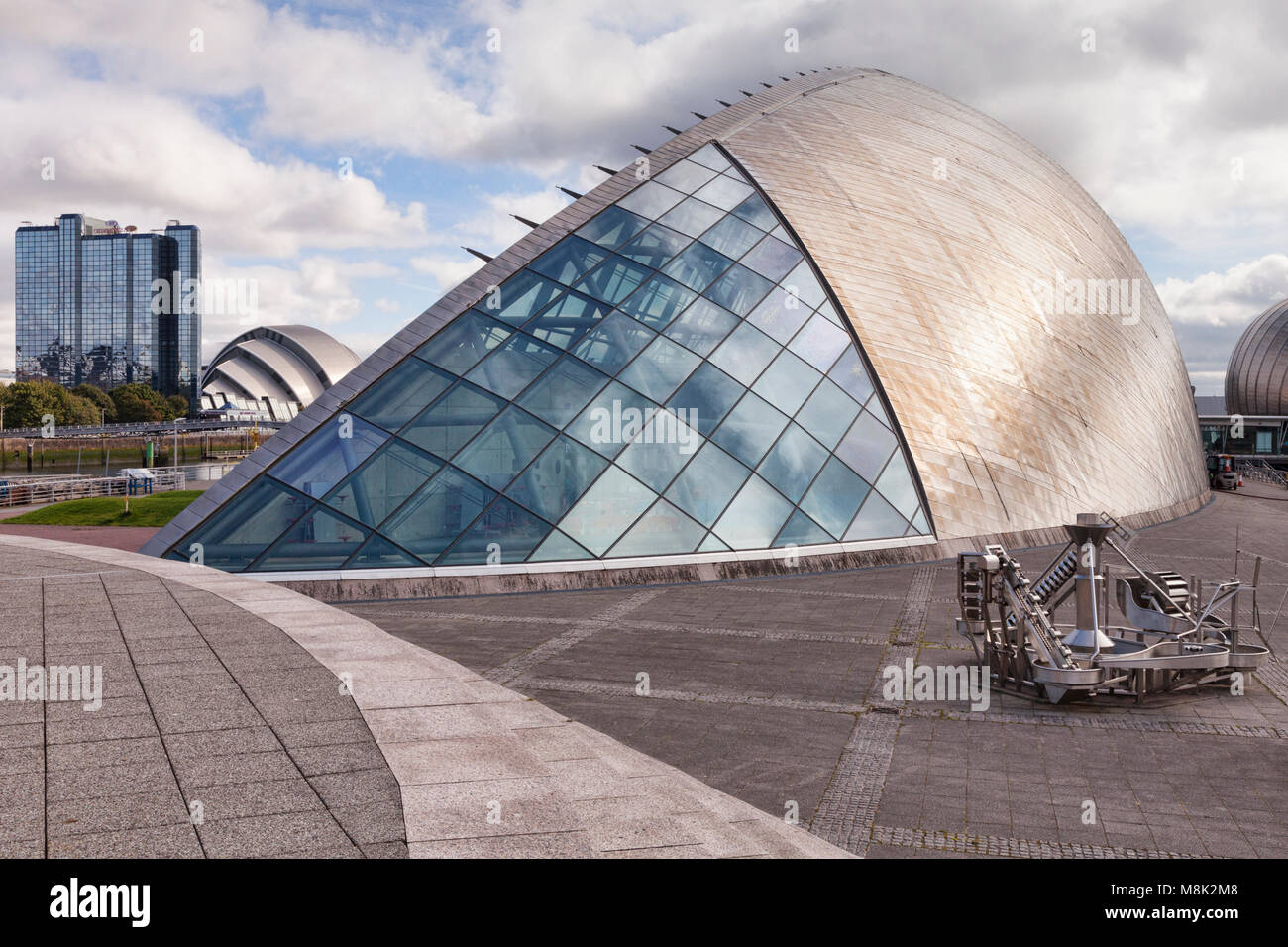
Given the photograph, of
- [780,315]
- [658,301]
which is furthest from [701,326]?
[780,315]

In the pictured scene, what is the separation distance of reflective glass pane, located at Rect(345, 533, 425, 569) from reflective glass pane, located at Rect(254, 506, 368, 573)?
161 mm

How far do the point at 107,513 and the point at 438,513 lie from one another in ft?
54.8

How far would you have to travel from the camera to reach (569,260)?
2080 cm

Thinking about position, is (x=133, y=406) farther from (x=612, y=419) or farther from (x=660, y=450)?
(x=660, y=450)

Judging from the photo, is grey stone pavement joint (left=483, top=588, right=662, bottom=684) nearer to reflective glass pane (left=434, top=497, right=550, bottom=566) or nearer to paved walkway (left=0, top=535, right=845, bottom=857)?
reflective glass pane (left=434, top=497, right=550, bottom=566)

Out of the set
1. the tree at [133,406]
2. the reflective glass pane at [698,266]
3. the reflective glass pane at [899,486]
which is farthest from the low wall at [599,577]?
the tree at [133,406]

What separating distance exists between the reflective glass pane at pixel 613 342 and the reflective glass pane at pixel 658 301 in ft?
0.84

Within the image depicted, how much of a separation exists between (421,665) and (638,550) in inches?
396

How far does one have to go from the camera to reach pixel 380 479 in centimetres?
1717

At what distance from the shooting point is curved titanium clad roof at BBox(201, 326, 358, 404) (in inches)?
4515

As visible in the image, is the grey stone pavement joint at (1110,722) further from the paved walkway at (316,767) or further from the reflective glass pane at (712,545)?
the reflective glass pane at (712,545)

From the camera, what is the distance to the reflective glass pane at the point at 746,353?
65.3ft
